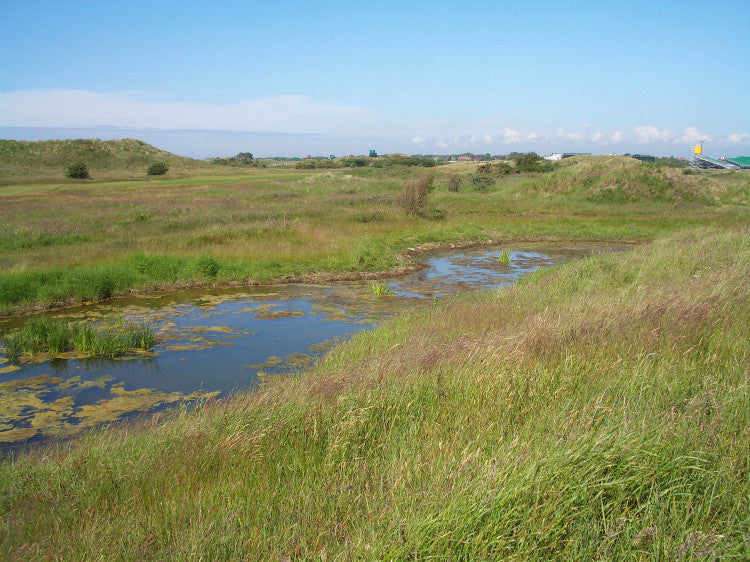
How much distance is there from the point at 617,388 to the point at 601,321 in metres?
1.86

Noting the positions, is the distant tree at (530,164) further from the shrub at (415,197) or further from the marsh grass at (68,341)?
the marsh grass at (68,341)

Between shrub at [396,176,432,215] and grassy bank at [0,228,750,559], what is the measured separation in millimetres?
23707

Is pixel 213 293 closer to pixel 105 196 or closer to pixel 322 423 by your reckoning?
pixel 322 423

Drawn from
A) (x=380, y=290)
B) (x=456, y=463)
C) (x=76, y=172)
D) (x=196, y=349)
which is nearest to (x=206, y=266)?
(x=380, y=290)

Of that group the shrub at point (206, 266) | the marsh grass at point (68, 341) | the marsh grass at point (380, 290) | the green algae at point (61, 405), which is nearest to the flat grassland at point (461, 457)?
the green algae at point (61, 405)

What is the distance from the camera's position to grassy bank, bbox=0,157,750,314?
15516 millimetres

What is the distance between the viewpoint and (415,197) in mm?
29203

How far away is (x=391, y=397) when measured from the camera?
455cm

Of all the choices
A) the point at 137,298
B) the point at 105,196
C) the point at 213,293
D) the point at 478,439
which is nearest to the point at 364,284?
the point at 213,293

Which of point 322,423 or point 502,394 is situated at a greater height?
point 502,394

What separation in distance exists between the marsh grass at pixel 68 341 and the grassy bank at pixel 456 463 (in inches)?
194

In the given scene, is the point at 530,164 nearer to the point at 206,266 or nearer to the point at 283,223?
the point at 283,223

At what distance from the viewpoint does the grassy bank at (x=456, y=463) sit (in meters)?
2.62

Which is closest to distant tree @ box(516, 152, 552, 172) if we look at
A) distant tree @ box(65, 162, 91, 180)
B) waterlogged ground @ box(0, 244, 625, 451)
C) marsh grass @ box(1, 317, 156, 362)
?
distant tree @ box(65, 162, 91, 180)
